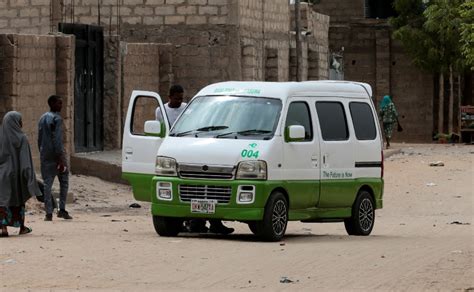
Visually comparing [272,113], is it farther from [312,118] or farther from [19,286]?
[19,286]

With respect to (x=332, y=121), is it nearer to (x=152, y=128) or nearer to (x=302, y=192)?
(x=302, y=192)

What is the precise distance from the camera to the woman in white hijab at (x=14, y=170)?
17062mm

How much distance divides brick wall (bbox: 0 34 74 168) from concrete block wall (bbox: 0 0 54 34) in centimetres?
603

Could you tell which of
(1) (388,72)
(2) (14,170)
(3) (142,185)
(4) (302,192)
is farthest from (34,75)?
(1) (388,72)

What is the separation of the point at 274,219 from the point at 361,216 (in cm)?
233

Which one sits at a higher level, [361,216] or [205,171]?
[205,171]

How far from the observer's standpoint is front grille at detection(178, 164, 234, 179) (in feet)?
54.4

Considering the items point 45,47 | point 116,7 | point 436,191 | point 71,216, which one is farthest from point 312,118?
point 116,7

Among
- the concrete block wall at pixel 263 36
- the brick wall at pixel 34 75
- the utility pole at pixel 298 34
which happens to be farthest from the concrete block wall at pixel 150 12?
the brick wall at pixel 34 75

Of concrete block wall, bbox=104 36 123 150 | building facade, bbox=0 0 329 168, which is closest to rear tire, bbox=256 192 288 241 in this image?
building facade, bbox=0 0 329 168

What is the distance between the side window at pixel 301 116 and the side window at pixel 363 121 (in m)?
1.04

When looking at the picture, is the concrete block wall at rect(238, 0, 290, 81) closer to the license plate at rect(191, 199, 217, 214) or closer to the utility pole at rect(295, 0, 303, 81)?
the utility pole at rect(295, 0, 303, 81)

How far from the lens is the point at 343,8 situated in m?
53.8

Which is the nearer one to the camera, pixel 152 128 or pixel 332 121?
pixel 152 128
